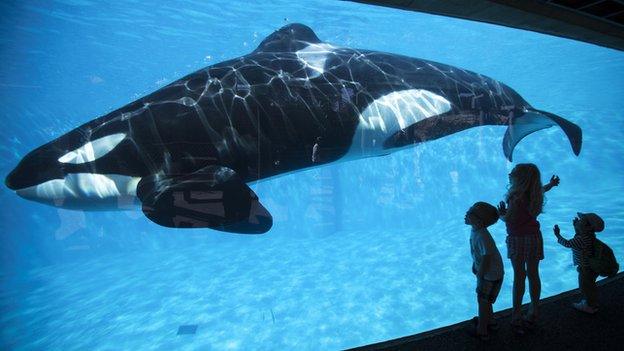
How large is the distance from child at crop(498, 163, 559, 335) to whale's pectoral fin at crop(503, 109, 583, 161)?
2899mm

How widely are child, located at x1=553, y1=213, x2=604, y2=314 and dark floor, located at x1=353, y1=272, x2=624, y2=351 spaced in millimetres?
121

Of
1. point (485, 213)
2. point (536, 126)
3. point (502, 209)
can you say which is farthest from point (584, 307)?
point (536, 126)

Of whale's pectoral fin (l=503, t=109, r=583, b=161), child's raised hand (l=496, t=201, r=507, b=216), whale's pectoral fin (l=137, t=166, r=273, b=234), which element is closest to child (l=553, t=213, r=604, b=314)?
child's raised hand (l=496, t=201, r=507, b=216)

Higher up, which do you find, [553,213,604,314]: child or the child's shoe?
[553,213,604,314]: child

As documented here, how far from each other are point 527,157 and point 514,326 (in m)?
19.8

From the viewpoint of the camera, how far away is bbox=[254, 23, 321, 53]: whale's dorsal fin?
5805mm

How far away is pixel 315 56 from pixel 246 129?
195 cm

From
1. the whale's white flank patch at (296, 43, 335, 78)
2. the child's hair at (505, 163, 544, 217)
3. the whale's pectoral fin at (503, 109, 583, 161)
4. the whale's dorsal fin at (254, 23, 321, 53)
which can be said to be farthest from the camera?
the whale's dorsal fin at (254, 23, 321, 53)

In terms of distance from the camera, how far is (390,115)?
5.53m

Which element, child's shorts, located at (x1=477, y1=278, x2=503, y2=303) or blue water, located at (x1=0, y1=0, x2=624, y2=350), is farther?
blue water, located at (x1=0, y1=0, x2=624, y2=350)

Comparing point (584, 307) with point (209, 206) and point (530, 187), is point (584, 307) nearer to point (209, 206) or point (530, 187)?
point (530, 187)

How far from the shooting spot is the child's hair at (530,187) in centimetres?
362

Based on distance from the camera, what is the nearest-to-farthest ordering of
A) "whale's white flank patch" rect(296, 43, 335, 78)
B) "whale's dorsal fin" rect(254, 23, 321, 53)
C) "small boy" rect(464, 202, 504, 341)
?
"small boy" rect(464, 202, 504, 341) → "whale's white flank patch" rect(296, 43, 335, 78) → "whale's dorsal fin" rect(254, 23, 321, 53)

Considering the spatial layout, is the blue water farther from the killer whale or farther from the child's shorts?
the child's shorts
